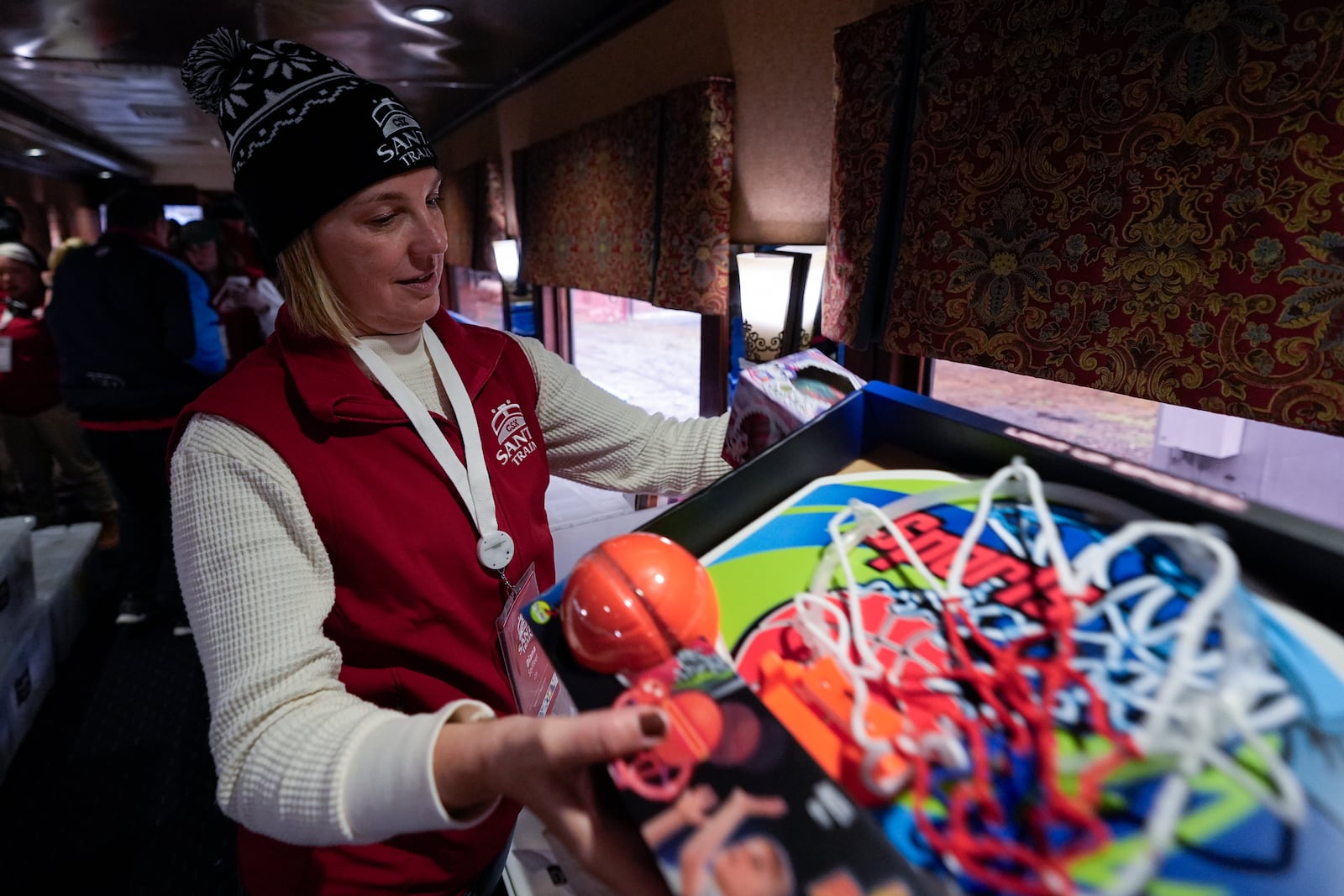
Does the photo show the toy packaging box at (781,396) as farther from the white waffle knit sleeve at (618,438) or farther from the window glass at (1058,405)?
the window glass at (1058,405)

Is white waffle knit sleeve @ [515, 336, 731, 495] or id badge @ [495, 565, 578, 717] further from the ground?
white waffle knit sleeve @ [515, 336, 731, 495]

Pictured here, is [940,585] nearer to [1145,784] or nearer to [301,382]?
[1145,784]

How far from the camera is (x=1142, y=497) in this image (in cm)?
46

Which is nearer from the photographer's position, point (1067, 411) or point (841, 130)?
point (841, 130)

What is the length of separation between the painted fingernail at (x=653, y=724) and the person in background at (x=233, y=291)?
421cm

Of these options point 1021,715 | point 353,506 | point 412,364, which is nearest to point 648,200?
point 412,364

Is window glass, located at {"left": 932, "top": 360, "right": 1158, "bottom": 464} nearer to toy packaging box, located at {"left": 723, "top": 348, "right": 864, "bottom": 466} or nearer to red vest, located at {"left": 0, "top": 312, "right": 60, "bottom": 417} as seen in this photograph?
toy packaging box, located at {"left": 723, "top": 348, "right": 864, "bottom": 466}

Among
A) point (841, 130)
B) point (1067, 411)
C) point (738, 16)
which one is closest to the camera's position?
point (841, 130)

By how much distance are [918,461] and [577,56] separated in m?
3.87

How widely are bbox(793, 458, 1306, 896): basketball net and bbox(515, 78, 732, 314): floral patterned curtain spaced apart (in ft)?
7.82

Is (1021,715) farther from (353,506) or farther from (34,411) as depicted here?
(34,411)

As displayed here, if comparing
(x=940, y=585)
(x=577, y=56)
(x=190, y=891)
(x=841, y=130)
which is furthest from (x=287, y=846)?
(x=577, y=56)

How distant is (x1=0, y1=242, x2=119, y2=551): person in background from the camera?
3506 millimetres

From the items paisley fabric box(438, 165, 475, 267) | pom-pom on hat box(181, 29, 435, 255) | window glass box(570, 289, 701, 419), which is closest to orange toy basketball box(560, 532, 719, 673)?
pom-pom on hat box(181, 29, 435, 255)
